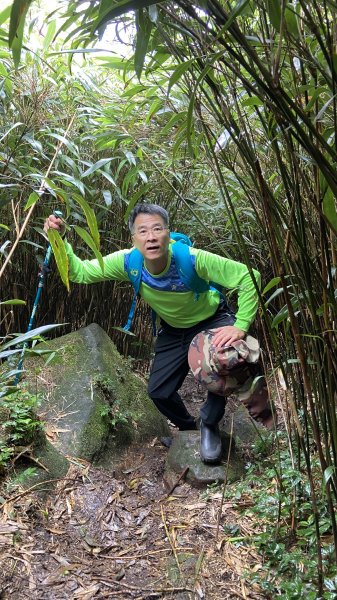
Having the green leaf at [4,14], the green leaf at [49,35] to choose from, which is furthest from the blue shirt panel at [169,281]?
the green leaf at [4,14]

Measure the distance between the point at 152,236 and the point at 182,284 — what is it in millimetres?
282

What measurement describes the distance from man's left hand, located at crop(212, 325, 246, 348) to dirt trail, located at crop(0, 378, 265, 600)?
603mm

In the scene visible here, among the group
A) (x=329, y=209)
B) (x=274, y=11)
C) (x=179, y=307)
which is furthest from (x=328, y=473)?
(x=179, y=307)

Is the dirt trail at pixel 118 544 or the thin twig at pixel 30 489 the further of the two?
the thin twig at pixel 30 489

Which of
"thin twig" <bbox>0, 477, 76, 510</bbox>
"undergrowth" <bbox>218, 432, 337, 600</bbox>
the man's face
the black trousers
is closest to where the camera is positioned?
"undergrowth" <bbox>218, 432, 337, 600</bbox>

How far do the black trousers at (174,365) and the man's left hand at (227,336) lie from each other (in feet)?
0.87

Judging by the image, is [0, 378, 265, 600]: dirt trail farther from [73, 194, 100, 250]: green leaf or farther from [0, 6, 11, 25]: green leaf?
→ [0, 6, 11, 25]: green leaf

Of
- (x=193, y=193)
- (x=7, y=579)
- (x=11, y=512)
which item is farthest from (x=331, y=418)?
(x=193, y=193)

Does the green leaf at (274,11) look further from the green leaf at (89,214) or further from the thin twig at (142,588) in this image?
the thin twig at (142,588)

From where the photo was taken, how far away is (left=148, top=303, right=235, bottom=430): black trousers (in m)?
2.39

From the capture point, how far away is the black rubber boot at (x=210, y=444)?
2002 millimetres

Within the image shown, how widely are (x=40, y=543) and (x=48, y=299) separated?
57.9 inches

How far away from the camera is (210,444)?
2.04 m

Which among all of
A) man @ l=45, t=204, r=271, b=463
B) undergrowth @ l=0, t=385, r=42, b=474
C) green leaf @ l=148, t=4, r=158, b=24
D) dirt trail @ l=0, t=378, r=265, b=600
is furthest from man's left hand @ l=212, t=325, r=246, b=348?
green leaf @ l=148, t=4, r=158, b=24
